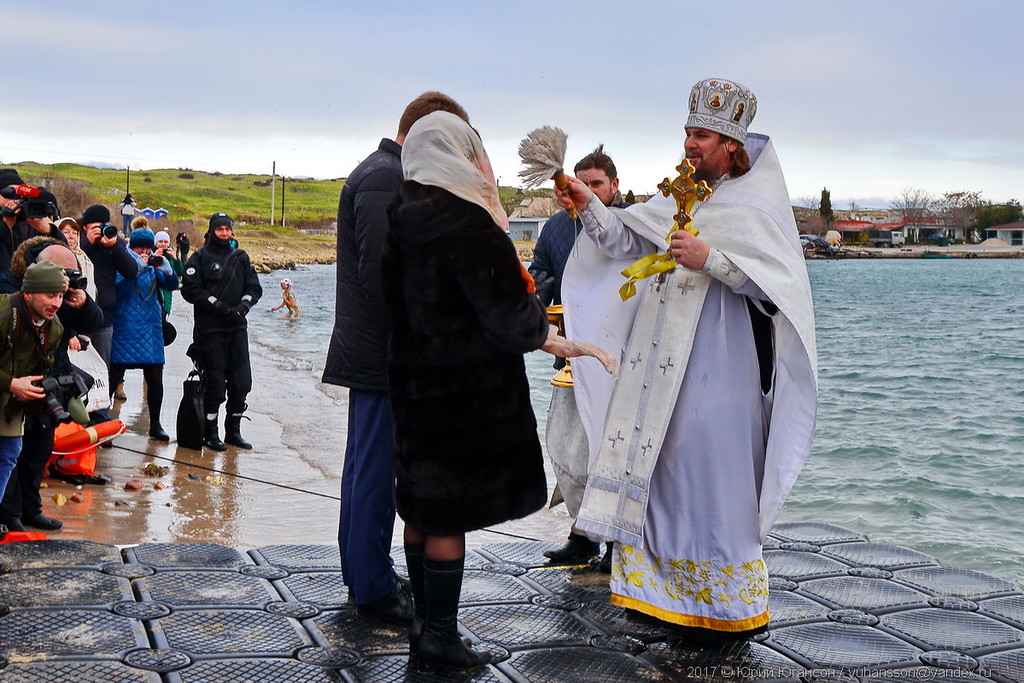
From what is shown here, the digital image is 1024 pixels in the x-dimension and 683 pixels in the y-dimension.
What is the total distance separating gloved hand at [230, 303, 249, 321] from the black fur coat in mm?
5087

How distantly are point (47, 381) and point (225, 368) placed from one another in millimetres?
3485

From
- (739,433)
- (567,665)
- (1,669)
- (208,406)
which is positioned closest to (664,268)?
(739,433)

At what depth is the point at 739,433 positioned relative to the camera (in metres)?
4.20

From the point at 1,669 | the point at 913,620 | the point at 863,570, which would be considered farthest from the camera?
the point at 863,570

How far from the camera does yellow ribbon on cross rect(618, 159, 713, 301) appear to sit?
14.1 ft

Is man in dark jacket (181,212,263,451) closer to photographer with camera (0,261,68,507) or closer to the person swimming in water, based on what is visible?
photographer with camera (0,261,68,507)

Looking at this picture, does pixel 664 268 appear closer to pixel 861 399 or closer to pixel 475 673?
pixel 475 673

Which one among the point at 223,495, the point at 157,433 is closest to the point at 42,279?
the point at 223,495

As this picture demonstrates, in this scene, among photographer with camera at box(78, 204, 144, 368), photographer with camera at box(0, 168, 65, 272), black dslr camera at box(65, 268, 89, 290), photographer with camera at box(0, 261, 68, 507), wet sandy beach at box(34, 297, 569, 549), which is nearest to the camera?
photographer with camera at box(0, 261, 68, 507)

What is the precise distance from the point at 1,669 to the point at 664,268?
2.81 meters

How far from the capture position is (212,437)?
8625 millimetres

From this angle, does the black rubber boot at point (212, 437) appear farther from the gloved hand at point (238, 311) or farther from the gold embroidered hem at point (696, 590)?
the gold embroidered hem at point (696, 590)

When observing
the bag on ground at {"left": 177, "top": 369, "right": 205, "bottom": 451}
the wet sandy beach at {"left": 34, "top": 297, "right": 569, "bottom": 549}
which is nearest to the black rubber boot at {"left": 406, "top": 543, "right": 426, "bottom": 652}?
the wet sandy beach at {"left": 34, "top": 297, "right": 569, "bottom": 549}

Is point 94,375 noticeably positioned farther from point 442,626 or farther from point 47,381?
point 442,626
